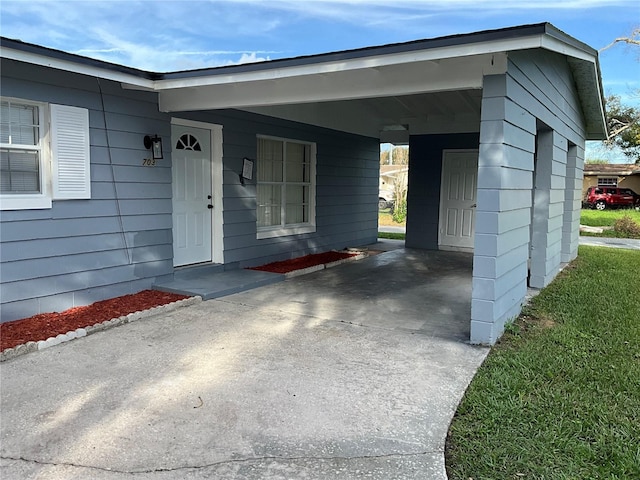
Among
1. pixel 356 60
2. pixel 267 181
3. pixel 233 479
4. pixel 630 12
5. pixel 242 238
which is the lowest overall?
pixel 233 479

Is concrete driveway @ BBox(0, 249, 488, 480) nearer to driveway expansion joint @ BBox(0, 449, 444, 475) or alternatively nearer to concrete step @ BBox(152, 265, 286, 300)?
driveway expansion joint @ BBox(0, 449, 444, 475)

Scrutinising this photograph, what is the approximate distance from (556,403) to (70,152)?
465 centimetres

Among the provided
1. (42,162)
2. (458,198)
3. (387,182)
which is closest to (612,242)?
(458,198)

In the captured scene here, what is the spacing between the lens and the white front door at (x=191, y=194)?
615 cm

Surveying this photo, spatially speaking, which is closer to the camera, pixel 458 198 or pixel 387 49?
pixel 387 49

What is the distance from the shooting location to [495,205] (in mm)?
3926

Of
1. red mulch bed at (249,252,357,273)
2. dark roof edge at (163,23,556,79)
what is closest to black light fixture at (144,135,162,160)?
dark roof edge at (163,23,556,79)

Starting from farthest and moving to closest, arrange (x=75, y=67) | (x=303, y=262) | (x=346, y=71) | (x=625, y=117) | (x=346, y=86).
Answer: (x=625, y=117) < (x=303, y=262) < (x=346, y=86) < (x=346, y=71) < (x=75, y=67)

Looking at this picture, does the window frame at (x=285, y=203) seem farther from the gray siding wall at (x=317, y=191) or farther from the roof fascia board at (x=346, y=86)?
the roof fascia board at (x=346, y=86)

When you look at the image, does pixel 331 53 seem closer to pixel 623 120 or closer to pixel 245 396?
pixel 245 396

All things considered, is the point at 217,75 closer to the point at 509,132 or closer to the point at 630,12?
the point at 509,132

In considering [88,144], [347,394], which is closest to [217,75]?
[88,144]

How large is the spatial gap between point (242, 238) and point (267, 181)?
1192mm

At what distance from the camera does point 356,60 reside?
13.4 ft
